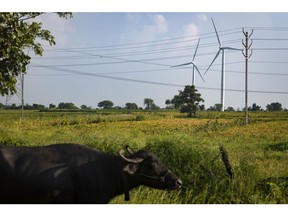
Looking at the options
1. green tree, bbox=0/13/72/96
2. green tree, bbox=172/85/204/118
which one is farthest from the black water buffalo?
green tree, bbox=172/85/204/118

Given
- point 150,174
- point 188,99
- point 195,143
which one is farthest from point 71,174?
point 188,99

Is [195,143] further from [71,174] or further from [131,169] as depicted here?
[71,174]

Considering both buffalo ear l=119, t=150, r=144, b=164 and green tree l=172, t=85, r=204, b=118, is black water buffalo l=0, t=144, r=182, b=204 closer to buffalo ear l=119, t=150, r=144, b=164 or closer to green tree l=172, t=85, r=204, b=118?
buffalo ear l=119, t=150, r=144, b=164

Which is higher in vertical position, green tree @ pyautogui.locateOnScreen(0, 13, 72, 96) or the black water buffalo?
green tree @ pyautogui.locateOnScreen(0, 13, 72, 96)

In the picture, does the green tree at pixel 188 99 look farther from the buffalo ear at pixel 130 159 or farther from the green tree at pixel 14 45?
the buffalo ear at pixel 130 159

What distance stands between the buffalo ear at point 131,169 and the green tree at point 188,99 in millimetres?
15081

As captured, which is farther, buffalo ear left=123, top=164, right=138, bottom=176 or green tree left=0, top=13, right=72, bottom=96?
green tree left=0, top=13, right=72, bottom=96

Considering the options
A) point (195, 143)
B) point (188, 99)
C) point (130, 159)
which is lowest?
point (195, 143)

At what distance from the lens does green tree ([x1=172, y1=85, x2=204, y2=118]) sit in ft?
66.2

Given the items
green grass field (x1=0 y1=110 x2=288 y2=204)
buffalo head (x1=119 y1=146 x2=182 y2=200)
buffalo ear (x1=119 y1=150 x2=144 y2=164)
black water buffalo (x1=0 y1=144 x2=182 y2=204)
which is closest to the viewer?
black water buffalo (x1=0 y1=144 x2=182 y2=204)

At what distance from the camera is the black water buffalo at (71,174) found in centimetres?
445

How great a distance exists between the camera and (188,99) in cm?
2103

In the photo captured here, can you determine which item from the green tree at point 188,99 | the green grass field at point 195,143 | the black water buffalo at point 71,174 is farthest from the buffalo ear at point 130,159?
the green tree at point 188,99

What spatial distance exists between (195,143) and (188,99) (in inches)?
421
